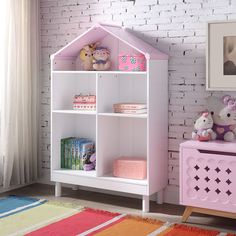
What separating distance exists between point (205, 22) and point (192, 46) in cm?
20

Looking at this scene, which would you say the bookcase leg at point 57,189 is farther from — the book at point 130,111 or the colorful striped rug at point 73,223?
the book at point 130,111

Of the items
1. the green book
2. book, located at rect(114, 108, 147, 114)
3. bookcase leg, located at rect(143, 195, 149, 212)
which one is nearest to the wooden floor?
bookcase leg, located at rect(143, 195, 149, 212)

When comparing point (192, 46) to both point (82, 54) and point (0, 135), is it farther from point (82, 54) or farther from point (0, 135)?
point (0, 135)

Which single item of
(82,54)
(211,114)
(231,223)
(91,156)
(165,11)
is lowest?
(231,223)

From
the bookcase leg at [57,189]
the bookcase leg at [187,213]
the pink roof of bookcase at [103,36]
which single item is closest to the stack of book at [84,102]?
the pink roof of bookcase at [103,36]

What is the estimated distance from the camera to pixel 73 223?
10.5ft

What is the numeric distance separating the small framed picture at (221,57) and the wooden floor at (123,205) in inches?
36.0

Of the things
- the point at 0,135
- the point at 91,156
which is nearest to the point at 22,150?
the point at 0,135

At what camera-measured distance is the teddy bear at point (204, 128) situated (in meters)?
3.29

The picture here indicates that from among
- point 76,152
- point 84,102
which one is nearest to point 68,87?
point 84,102

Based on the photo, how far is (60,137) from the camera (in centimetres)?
400

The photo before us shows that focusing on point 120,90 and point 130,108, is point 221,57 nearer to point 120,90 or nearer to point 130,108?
point 130,108

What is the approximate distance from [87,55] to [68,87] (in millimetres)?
332

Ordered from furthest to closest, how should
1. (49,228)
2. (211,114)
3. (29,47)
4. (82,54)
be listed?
(29,47) → (82,54) → (211,114) → (49,228)
